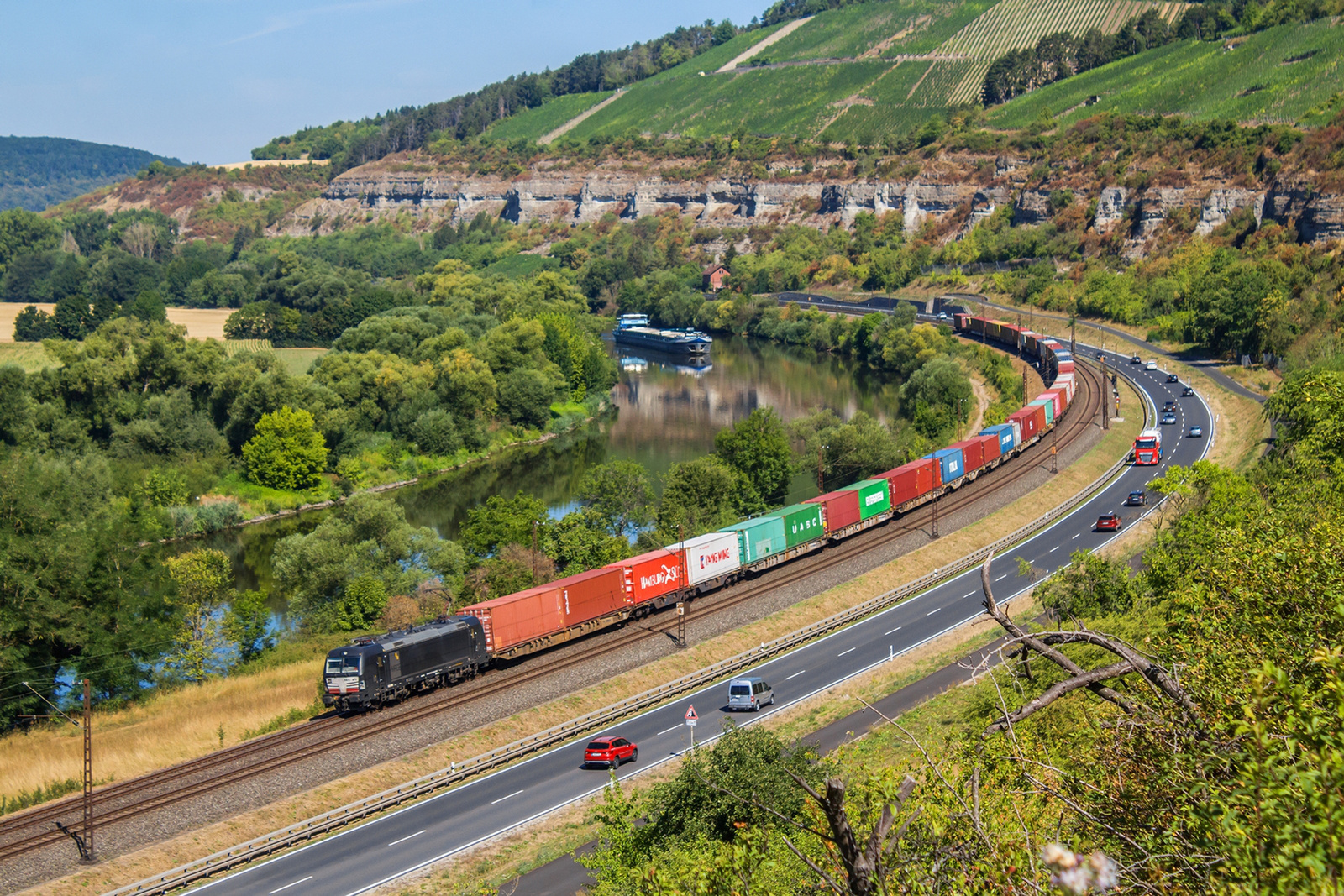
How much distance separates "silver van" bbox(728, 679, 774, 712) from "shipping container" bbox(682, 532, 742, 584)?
1048 cm

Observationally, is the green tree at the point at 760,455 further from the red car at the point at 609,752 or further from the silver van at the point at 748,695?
the red car at the point at 609,752

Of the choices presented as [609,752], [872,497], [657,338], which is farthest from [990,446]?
[657,338]

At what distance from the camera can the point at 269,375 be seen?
286 ft

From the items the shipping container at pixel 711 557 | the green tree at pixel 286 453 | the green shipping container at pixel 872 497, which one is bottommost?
the green tree at pixel 286 453

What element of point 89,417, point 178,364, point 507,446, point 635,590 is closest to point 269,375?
point 178,364

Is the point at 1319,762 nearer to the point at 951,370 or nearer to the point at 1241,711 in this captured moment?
the point at 1241,711

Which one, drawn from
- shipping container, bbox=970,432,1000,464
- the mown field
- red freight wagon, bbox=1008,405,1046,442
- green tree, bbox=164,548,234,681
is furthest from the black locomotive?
the mown field

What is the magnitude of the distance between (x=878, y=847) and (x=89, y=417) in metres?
91.5

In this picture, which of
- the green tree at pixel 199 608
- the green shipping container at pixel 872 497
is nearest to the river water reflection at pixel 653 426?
the green tree at pixel 199 608

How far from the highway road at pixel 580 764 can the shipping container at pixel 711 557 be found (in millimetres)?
6458

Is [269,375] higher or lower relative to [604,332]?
higher

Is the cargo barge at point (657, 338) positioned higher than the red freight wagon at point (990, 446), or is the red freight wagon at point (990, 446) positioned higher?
the red freight wagon at point (990, 446)

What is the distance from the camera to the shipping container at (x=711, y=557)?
162 feet

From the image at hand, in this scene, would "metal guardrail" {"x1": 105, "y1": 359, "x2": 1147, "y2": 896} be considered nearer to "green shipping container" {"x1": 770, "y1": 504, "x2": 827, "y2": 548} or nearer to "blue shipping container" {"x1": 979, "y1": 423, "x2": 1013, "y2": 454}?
"green shipping container" {"x1": 770, "y1": 504, "x2": 827, "y2": 548}
